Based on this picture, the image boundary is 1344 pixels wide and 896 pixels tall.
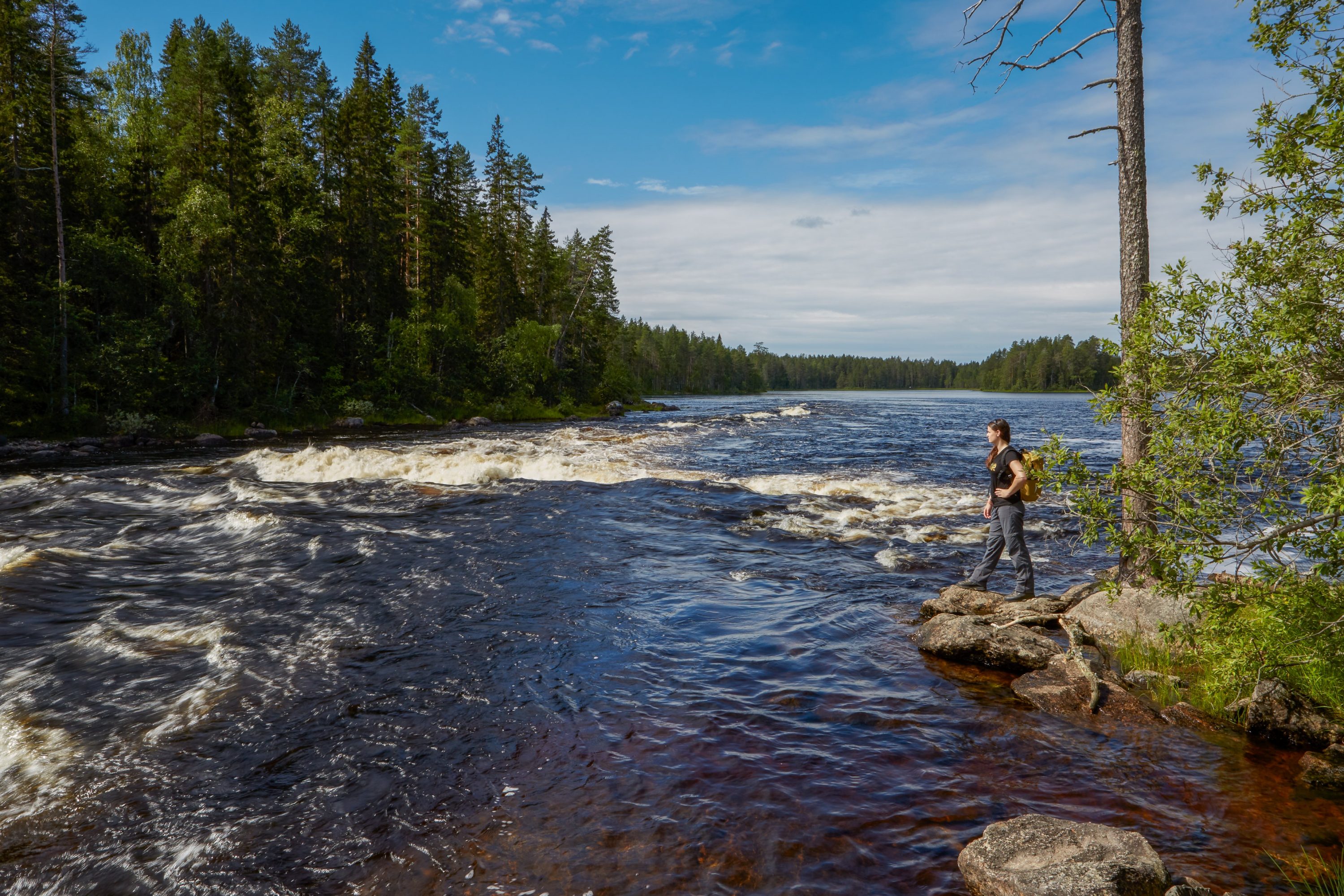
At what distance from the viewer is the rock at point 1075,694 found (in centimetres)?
668

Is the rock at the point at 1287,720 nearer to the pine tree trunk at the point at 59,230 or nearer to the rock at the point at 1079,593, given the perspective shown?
the rock at the point at 1079,593

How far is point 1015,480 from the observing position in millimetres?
9586

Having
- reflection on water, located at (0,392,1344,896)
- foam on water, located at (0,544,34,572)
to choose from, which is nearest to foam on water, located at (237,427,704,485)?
reflection on water, located at (0,392,1344,896)

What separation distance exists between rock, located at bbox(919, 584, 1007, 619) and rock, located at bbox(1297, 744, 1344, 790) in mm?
3799

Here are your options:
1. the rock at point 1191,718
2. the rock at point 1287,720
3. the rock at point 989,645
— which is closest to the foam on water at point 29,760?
the rock at point 989,645

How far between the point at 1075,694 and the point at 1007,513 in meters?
3.28

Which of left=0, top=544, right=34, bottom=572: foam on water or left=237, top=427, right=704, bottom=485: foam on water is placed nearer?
left=0, top=544, right=34, bottom=572: foam on water

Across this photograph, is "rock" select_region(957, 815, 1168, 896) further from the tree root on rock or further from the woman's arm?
the woman's arm

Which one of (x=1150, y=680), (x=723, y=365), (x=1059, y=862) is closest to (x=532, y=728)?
(x=1059, y=862)

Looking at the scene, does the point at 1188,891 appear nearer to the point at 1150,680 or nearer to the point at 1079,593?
the point at 1150,680

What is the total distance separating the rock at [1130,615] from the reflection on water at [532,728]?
80.9 inches

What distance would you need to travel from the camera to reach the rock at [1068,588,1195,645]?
26.5ft

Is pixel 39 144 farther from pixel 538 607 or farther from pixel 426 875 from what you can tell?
pixel 426 875

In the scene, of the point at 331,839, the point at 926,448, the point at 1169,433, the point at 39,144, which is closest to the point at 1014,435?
the point at 926,448
